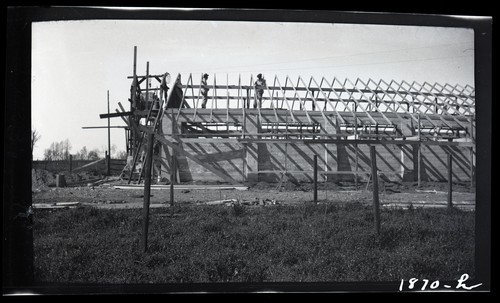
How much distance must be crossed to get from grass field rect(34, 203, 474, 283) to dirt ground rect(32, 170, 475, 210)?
332 cm

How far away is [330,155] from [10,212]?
16.3 m

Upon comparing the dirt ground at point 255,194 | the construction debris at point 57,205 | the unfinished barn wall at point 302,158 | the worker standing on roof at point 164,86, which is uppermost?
the worker standing on roof at point 164,86

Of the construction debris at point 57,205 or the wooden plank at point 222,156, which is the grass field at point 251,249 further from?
the wooden plank at point 222,156

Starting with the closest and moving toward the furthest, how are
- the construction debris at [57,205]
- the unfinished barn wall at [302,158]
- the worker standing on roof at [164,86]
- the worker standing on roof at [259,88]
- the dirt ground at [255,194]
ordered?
the construction debris at [57,205] → the dirt ground at [255,194] → the worker standing on roof at [164,86] → the unfinished barn wall at [302,158] → the worker standing on roof at [259,88]

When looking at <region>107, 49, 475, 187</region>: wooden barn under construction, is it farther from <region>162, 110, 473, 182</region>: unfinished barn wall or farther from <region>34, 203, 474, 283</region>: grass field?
<region>34, 203, 474, 283</region>: grass field

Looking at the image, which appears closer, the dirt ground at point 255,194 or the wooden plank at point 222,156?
the dirt ground at point 255,194

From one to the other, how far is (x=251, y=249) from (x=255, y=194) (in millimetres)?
8090

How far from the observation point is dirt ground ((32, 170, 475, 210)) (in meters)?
11.3

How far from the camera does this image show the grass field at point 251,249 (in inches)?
191

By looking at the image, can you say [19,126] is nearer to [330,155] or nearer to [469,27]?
[469,27]

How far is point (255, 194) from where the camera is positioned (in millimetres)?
13742

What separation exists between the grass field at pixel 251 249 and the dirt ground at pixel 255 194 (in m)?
3.32

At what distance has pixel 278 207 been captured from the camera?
9445mm

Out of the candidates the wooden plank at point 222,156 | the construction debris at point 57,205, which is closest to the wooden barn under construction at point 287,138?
the wooden plank at point 222,156
